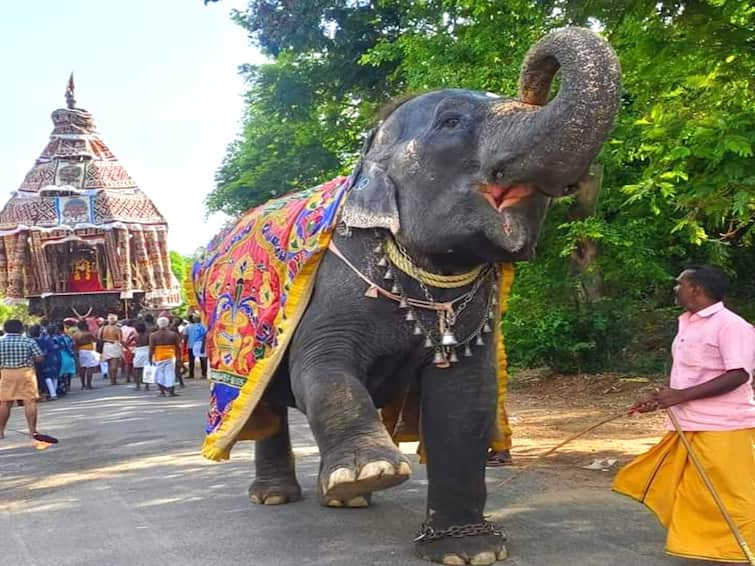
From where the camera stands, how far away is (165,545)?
4789 millimetres

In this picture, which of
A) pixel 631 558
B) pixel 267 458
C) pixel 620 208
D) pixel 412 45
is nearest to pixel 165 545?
pixel 267 458

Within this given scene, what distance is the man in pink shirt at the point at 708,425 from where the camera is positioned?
12.6 feet

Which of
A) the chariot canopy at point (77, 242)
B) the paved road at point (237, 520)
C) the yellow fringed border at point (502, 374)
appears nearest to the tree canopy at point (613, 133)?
the yellow fringed border at point (502, 374)

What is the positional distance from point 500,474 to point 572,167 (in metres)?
3.63

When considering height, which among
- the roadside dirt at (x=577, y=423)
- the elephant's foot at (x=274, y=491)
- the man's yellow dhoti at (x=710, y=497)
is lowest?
the roadside dirt at (x=577, y=423)

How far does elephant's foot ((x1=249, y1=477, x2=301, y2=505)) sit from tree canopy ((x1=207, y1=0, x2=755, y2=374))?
3.36 m

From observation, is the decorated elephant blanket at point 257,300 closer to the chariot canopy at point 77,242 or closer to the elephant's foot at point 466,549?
the elephant's foot at point 466,549

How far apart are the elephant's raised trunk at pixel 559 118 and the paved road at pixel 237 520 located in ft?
6.13

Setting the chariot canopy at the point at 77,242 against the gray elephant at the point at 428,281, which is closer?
the gray elephant at the point at 428,281

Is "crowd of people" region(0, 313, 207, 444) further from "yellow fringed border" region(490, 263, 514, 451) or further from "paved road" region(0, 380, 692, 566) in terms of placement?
"yellow fringed border" region(490, 263, 514, 451)

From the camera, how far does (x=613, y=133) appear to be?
8.28 meters

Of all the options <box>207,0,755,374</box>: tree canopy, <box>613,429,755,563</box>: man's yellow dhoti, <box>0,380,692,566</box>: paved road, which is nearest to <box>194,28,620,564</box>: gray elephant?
<box>0,380,692,566</box>: paved road

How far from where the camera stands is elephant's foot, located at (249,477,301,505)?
223 inches

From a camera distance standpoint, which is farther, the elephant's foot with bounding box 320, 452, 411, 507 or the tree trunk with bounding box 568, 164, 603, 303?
the tree trunk with bounding box 568, 164, 603, 303
